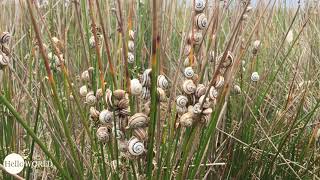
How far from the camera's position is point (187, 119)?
795mm

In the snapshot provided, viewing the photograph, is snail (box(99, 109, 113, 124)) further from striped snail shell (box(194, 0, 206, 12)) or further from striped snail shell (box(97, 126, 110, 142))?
striped snail shell (box(194, 0, 206, 12))

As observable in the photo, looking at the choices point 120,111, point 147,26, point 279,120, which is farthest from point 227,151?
point 147,26

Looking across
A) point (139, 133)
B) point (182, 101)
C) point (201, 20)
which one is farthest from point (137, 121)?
point (201, 20)

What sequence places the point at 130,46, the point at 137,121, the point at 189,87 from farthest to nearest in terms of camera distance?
the point at 130,46 < the point at 189,87 < the point at 137,121

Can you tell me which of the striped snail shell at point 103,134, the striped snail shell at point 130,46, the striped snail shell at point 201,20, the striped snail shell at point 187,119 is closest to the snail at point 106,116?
the striped snail shell at point 103,134

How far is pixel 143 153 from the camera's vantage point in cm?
76

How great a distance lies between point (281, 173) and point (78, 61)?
2.89 feet

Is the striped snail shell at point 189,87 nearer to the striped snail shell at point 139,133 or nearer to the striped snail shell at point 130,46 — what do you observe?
the striped snail shell at point 139,133

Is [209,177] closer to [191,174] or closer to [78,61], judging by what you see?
[191,174]

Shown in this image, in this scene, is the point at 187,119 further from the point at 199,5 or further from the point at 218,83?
the point at 199,5

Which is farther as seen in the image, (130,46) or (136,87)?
(130,46)

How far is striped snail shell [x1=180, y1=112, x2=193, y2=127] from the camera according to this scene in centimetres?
80

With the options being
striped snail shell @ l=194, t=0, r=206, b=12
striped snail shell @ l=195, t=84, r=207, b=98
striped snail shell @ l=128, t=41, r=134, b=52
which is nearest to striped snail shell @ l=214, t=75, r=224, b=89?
striped snail shell @ l=195, t=84, r=207, b=98

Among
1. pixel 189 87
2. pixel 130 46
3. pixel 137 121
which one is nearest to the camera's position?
pixel 137 121
